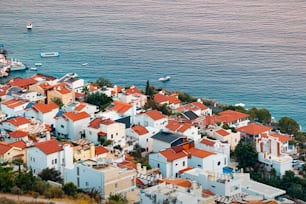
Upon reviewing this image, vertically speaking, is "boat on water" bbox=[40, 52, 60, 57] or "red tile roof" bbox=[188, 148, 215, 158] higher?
"boat on water" bbox=[40, 52, 60, 57]

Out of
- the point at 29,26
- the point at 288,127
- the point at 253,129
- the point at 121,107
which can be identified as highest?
the point at 29,26

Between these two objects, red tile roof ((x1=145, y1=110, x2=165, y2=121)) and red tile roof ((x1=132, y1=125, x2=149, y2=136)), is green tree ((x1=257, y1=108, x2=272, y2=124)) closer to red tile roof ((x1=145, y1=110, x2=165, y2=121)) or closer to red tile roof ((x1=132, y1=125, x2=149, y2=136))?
red tile roof ((x1=145, y1=110, x2=165, y2=121))

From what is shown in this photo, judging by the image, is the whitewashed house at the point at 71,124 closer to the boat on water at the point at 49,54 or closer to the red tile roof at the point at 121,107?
the red tile roof at the point at 121,107

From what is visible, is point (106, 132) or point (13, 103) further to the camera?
point (13, 103)

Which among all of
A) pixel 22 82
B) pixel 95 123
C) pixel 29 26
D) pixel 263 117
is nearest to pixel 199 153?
pixel 95 123

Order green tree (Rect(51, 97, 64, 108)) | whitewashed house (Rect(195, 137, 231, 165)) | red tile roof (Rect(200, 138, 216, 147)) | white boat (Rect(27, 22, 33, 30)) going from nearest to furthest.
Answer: whitewashed house (Rect(195, 137, 231, 165)) < red tile roof (Rect(200, 138, 216, 147)) < green tree (Rect(51, 97, 64, 108)) < white boat (Rect(27, 22, 33, 30))

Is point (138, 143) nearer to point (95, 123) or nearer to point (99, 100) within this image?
point (95, 123)

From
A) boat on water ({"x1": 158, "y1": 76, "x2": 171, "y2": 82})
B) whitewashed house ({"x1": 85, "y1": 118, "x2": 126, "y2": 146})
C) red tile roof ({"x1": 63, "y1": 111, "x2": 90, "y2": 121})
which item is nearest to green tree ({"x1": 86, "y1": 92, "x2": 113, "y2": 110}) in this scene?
red tile roof ({"x1": 63, "y1": 111, "x2": 90, "y2": 121})

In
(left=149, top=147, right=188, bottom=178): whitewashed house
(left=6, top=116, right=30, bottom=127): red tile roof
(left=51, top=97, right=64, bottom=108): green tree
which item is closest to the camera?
(left=149, top=147, right=188, bottom=178): whitewashed house
